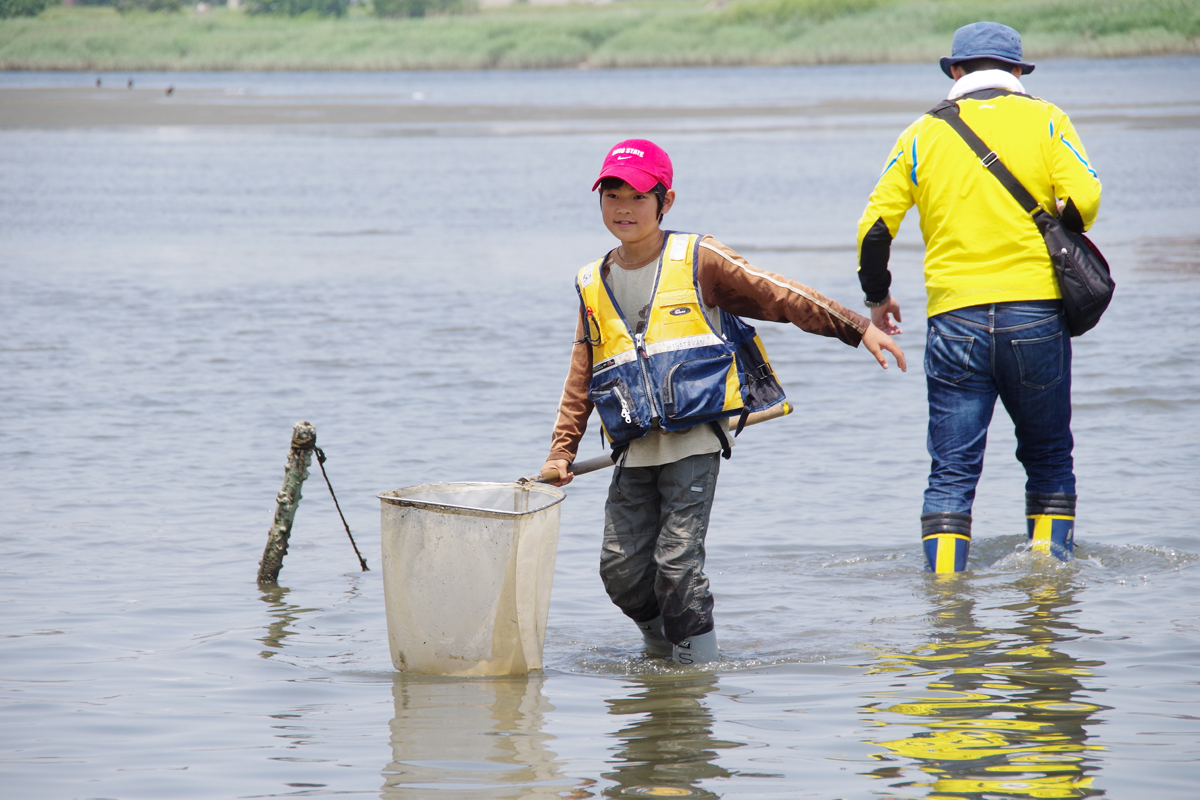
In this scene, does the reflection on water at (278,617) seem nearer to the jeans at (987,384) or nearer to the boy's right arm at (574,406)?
the boy's right arm at (574,406)

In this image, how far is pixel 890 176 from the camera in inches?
189

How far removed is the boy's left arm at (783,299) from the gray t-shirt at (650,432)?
11 centimetres

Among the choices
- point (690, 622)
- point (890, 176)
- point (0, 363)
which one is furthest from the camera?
point (0, 363)

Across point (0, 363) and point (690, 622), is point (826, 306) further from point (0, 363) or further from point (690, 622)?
point (0, 363)

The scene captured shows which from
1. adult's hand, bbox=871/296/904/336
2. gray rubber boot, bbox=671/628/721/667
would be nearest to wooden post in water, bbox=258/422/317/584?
gray rubber boot, bbox=671/628/721/667

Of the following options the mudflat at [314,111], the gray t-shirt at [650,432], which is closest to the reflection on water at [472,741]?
the gray t-shirt at [650,432]

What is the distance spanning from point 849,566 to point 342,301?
8.07 m

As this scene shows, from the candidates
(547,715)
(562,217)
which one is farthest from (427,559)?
(562,217)

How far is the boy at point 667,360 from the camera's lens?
4062 millimetres

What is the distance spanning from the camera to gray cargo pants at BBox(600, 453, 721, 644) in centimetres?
413

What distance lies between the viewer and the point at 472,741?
372 centimetres

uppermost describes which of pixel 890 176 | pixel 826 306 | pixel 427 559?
pixel 890 176

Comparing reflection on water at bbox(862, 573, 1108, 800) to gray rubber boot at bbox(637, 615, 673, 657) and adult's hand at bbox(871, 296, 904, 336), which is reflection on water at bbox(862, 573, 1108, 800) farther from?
adult's hand at bbox(871, 296, 904, 336)

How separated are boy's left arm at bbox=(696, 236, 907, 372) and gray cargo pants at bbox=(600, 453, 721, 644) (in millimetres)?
483
